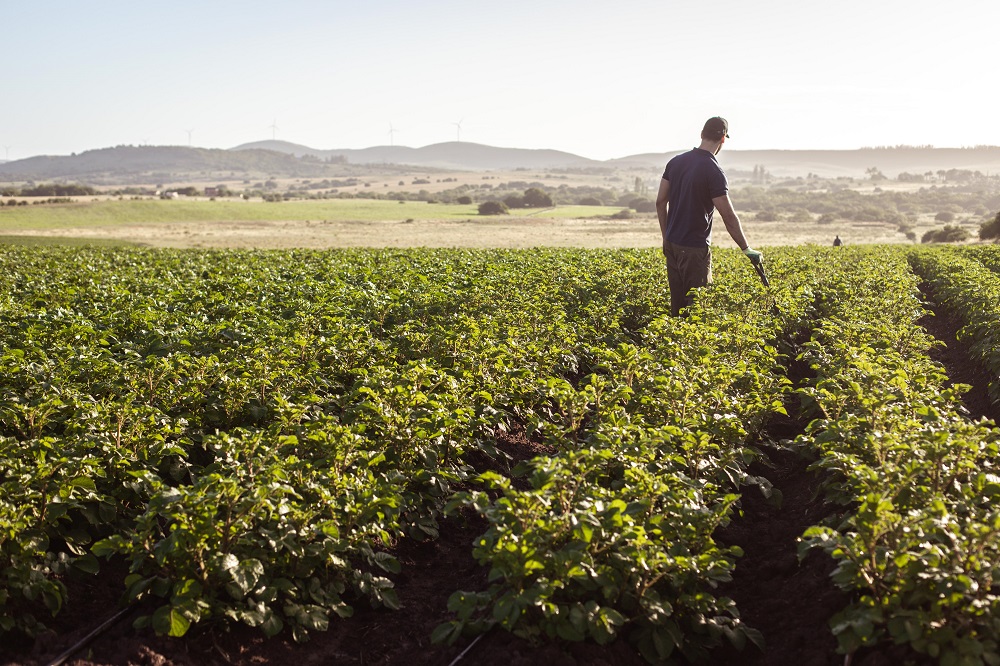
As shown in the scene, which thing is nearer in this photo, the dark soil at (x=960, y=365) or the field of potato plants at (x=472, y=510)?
the field of potato plants at (x=472, y=510)

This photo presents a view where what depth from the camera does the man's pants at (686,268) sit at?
9492mm

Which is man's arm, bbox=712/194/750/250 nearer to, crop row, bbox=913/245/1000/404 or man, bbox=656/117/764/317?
man, bbox=656/117/764/317

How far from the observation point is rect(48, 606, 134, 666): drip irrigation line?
3.79 metres

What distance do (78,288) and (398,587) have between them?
982cm

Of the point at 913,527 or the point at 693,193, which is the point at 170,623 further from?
the point at 693,193

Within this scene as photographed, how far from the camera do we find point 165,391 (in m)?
6.42

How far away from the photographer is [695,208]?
9141 mm

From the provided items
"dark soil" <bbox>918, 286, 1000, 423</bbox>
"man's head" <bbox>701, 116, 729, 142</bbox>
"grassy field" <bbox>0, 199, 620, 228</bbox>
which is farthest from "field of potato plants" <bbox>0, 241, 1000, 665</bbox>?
"grassy field" <bbox>0, 199, 620, 228</bbox>

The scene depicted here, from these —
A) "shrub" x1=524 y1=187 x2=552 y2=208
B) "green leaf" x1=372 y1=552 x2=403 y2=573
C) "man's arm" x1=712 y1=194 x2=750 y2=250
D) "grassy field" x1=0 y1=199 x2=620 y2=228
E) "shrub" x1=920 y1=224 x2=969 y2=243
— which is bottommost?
"green leaf" x1=372 y1=552 x2=403 y2=573

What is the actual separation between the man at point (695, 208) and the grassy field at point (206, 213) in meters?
58.5

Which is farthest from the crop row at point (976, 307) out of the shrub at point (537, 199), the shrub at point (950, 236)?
the shrub at point (537, 199)

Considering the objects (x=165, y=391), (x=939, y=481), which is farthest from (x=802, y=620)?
(x=165, y=391)

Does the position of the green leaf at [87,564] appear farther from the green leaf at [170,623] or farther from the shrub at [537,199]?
the shrub at [537,199]

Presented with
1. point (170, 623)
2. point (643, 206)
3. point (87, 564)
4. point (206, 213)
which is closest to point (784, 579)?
point (170, 623)
